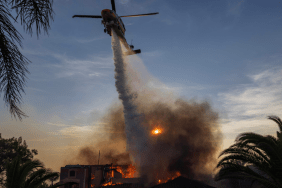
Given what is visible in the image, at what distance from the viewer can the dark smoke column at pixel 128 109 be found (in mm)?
36228

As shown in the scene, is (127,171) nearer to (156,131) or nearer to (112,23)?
(156,131)

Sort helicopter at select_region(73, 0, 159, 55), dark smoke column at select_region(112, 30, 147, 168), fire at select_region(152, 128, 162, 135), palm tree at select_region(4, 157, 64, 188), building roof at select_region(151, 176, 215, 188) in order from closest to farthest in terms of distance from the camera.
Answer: palm tree at select_region(4, 157, 64, 188)
building roof at select_region(151, 176, 215, 188)
helicopter at select_region(73, 0, 159, 55)
dark smoke column at select_region(112, 30, 147, 168)
fire at select_region(152, 128, 162, 135)

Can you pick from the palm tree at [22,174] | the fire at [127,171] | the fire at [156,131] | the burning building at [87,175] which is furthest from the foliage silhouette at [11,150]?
the palm tree at [22,174]

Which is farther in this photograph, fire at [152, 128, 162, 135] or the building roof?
fire at [152, 128, 162, 135]

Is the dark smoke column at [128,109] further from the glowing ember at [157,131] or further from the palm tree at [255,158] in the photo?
the palm tree at [255,158]

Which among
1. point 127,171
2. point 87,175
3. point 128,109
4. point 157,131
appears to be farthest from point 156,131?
point 87,175

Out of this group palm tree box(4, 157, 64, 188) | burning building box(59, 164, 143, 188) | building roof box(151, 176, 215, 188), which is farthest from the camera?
burning building box(59, 164, 143, 188)

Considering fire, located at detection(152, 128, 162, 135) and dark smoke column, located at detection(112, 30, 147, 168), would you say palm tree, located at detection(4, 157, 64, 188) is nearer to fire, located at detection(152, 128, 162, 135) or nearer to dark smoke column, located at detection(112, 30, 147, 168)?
dark smoke column, located at detection(112, 30, 147, 168)

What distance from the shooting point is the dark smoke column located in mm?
36228

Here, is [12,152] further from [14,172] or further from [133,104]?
[14,172]

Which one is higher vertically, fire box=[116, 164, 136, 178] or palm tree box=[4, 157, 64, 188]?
fire box=[116, 164, 136, 178]

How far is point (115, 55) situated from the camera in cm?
3612

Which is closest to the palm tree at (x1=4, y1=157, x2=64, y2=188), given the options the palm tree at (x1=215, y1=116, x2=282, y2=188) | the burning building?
the palm tree at (x1=215, y1=116, x2=282, y2=188)

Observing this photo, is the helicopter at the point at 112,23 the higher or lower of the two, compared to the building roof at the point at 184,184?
higher
